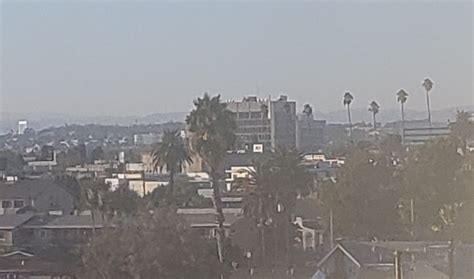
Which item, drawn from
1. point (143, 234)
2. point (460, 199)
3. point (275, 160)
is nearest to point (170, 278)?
point (143, 234)

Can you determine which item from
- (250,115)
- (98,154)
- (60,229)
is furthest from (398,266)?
(98,154)

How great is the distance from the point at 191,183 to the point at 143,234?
94cm

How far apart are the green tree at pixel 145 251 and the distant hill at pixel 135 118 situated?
934 mm

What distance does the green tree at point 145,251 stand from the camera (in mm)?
3227

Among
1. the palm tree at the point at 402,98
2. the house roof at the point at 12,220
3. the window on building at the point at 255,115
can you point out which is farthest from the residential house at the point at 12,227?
the palm tree at the point at 402,98

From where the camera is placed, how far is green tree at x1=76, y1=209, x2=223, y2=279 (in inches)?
127

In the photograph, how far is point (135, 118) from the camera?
7.54 feet

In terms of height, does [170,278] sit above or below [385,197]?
below

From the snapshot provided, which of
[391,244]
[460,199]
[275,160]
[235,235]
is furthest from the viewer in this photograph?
[235,235]

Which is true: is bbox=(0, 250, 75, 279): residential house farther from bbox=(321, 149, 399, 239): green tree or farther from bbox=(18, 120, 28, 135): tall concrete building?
bbox=(321, 149, 399, 239): green tree

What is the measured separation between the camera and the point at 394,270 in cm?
232

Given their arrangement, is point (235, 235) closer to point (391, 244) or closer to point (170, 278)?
point (170, 278)

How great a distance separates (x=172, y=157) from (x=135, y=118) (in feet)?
6.48

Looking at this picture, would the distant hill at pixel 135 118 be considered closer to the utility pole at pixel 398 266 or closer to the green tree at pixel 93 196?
the utility pole at pixel 398 266
